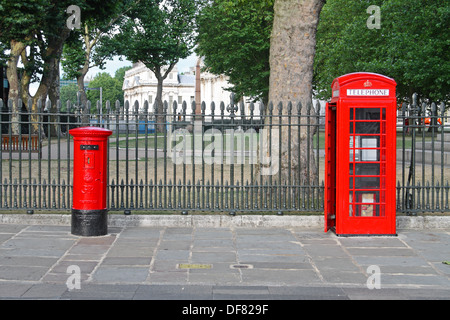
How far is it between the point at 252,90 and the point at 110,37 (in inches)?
460

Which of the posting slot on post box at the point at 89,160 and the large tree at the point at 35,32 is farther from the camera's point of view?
the large tree at the point at 35,32

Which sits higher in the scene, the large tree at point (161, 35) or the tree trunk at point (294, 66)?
the large tree at point (161, 35)

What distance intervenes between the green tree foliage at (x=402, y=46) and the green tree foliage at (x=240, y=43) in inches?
194

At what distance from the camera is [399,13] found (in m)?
30.3

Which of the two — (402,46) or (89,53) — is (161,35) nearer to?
(89,53)

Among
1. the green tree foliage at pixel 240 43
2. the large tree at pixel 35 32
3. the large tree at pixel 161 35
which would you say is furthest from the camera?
the large tree at pixel 161 35

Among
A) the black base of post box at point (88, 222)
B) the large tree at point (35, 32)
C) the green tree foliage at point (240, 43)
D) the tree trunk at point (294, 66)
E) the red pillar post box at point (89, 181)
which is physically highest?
the green tree foliage at point (240, 43)

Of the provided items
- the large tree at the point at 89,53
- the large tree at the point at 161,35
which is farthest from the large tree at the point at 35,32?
the large tree at the point at 161,35

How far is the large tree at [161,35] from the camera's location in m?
41.4

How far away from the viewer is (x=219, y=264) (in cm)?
640

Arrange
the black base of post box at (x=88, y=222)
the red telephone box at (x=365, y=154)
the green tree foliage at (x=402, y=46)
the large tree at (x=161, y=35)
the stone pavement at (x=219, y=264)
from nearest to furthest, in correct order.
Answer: the stone pavement at (x=219, y=264), the red telephone box at (x=365, y=154), the black base of post box at (x=88, y=222), the green tree foliage at (x=402, y=46), the large tree at (x=161, y=35)

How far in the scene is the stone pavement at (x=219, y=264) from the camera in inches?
212

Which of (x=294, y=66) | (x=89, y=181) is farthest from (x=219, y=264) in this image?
(x=294, y=66)

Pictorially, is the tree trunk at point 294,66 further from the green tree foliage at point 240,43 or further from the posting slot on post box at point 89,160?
the green tree foliage at point 240,43
